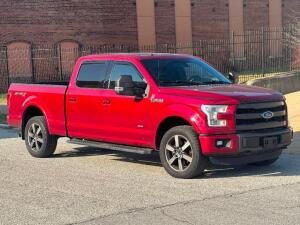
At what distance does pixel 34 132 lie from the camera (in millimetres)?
11008

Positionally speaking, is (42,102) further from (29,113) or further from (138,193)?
(138,193)

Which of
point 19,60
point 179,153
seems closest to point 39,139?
point 179,153

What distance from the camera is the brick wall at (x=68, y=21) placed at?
28.6 meters

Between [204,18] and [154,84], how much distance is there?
29.4m

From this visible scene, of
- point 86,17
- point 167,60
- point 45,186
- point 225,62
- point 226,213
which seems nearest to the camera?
point 226,213

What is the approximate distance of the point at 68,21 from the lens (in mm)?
30469

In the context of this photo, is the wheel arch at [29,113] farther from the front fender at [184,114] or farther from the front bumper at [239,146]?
the front bumper at [239,146]

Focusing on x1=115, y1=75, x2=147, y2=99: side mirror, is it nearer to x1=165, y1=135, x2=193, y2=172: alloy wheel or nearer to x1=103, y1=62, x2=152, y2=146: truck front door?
x1=103, y1=62, x2=152, y2=146: truck front door

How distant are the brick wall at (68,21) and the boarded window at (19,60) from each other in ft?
1.33

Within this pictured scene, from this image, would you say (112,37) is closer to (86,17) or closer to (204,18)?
(86,17)

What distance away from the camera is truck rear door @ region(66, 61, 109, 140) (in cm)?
968

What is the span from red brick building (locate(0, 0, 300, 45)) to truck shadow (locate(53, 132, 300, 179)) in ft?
60.3

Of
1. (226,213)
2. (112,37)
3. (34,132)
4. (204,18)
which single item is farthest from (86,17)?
(226,213)

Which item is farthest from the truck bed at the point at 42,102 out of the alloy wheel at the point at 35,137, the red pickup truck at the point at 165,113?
the alloy wheel at the point at 35,137
